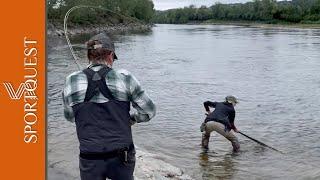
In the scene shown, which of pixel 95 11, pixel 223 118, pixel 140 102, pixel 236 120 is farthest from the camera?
pixel 95 11

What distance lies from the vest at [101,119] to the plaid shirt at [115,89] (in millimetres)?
33

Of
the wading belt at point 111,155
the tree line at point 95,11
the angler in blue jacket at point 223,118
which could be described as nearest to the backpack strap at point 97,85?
the wading belt at point 111,155

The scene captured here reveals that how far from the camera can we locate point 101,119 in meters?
4.32

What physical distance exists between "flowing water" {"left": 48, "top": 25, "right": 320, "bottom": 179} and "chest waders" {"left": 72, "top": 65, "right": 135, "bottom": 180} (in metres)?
3.98

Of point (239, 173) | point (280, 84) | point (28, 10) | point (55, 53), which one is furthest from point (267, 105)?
point (55, 53)

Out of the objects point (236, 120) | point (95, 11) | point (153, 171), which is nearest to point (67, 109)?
point (153, 171)

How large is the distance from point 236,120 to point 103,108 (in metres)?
12.0

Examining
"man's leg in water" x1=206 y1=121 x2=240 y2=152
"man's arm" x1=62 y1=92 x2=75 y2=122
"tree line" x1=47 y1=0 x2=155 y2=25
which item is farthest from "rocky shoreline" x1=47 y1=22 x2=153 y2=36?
"man's arm" x1=62 y1=92 x2=75 y2=122

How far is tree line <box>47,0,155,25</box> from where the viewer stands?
83662 mm

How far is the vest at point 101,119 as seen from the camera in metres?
4.30

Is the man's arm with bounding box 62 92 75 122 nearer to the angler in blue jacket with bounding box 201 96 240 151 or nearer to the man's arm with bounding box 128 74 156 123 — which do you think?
the man's arm with bounding box 128 74 156 123

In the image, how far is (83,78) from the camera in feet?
14.2

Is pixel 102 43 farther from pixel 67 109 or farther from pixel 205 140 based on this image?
pixel 205 140

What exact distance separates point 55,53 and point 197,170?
28.8m
